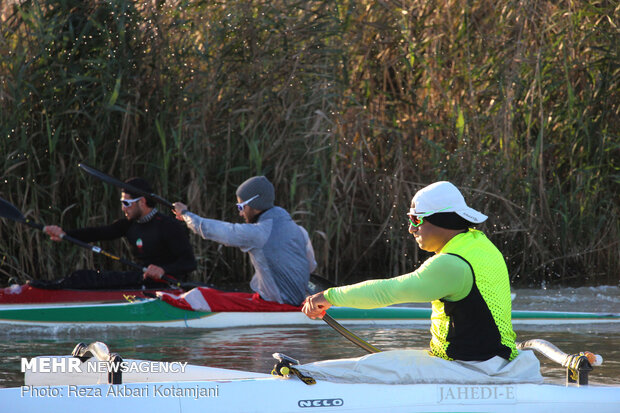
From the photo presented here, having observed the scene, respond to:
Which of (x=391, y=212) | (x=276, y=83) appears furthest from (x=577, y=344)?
(x=276, y=83)

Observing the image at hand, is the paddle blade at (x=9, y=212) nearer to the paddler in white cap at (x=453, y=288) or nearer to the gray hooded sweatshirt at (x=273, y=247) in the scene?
the gray hooded sweatshirt at (x=273, y=247)

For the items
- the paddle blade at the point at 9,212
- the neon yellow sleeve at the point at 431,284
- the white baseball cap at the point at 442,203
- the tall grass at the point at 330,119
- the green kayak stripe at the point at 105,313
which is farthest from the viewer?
the tall grass at the point at 330,119

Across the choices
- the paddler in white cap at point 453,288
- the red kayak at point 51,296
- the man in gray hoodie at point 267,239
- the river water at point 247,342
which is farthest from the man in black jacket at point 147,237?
the paddler in white cap at point 453,288

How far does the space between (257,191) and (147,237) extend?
1.48 meters

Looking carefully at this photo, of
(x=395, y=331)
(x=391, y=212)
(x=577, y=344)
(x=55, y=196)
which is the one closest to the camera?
(x=577, y=344)

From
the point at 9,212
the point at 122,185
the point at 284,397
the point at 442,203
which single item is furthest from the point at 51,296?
the point at 442,203

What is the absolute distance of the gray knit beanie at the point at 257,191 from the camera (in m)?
7.19

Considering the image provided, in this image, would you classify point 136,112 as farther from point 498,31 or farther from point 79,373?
point 79,373

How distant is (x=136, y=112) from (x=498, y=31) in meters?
4.04

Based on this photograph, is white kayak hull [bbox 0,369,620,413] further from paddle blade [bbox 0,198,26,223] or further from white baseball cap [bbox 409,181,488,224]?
paddle blade [bbox 0,198,26,223]

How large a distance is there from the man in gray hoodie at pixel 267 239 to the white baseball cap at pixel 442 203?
10.9ft

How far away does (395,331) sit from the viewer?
7918mm

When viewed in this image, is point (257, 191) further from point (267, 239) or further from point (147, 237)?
point (147, 237)

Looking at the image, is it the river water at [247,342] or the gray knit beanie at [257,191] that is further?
the gray knit beanie at [257,191]
